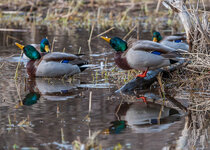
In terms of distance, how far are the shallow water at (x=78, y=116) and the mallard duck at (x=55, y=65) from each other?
122mm

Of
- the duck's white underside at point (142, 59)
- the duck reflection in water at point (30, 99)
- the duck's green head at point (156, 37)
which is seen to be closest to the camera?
the duck reflection in water at point (30, 99)

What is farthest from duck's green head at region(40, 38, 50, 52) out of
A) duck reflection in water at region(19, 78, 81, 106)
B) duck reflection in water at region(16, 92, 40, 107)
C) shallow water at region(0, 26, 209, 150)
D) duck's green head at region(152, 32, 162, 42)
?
duck reflection in water at region(16, 92, 40, 107)

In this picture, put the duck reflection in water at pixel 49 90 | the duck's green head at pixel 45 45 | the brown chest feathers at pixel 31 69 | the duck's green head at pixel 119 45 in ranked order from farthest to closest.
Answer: the duck's green head at pixel 45 45, the brown chest feathers at pixel 31 69, the duck's green head at pixel 119 45, the duck reflection in water at pixel 49 90

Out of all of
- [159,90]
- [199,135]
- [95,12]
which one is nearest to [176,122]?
[199,135]

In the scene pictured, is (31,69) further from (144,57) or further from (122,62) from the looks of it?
(144,57)

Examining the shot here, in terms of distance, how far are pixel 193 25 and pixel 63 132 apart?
360 centimetres

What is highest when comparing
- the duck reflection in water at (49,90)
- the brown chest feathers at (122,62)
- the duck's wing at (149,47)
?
the duck's wing at (149,47)

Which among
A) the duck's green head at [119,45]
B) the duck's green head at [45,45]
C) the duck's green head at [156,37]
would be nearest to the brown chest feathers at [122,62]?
the duck's green head at [119,45]

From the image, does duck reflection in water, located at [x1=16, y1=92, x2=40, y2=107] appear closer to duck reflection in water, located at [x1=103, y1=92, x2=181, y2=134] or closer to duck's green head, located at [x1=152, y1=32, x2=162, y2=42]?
duck reflection in water, located at [x1=103, y1=92, x2=181, y2=134]

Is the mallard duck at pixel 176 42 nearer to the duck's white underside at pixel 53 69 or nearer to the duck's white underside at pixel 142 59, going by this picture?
the duck's white underside at pixel 53 69

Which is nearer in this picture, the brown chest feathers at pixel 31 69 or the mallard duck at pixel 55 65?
the mallard duck at pixel 55 65

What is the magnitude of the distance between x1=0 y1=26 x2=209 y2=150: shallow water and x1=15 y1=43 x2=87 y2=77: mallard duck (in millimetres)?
122

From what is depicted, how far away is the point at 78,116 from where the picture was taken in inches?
193

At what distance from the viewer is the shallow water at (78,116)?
13.3 feet
